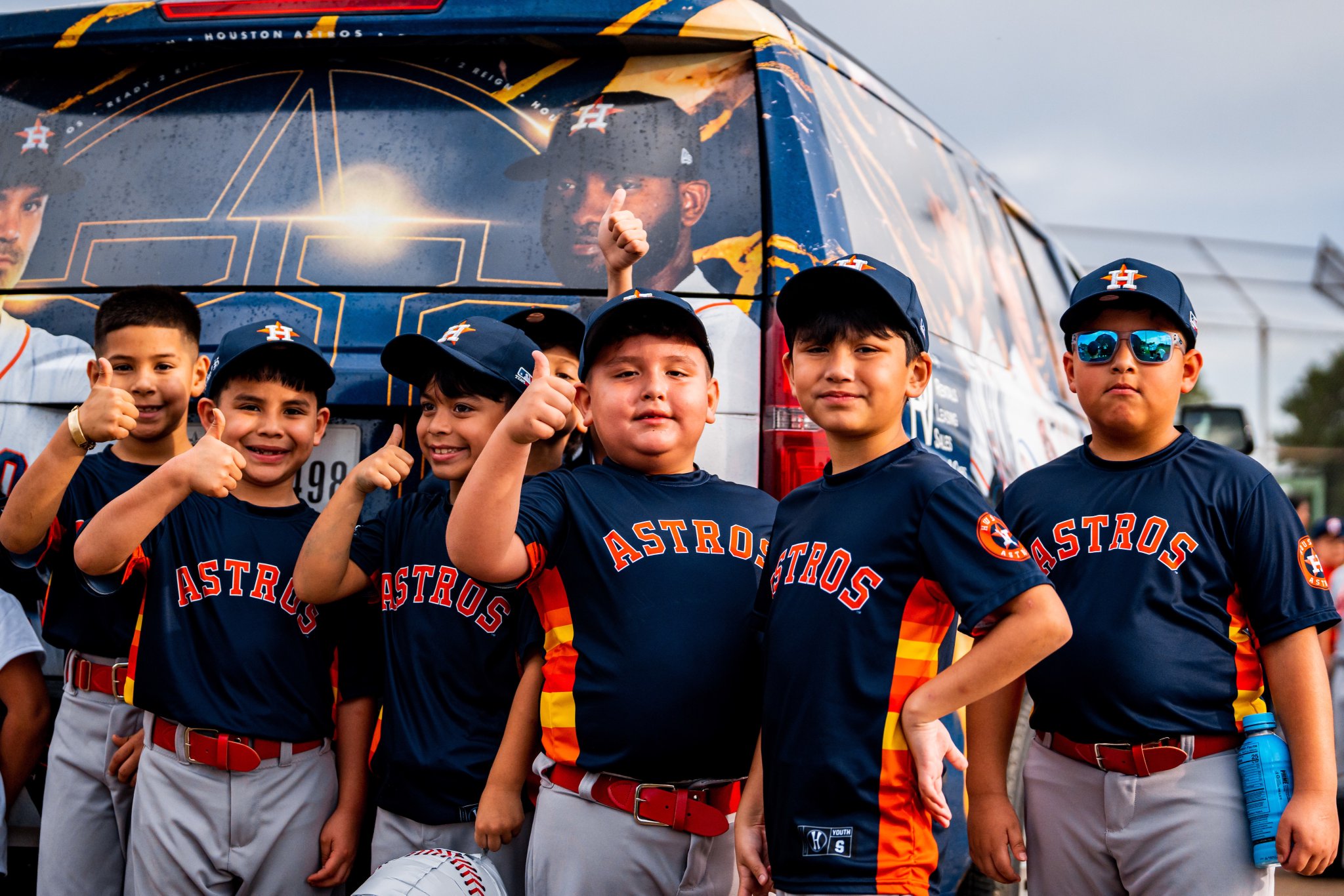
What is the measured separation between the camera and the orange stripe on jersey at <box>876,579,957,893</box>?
1957mm

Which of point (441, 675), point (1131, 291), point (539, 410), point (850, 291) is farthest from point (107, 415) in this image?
point (1131, 291)

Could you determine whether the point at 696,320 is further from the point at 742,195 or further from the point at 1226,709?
the point at 1226,709

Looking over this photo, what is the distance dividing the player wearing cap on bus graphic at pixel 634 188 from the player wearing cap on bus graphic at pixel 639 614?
0.18 m

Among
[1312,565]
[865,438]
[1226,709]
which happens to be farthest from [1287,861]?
[865,438]

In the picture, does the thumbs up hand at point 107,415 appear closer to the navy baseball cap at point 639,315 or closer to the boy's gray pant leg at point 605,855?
the navy baseball cap at point 639,315

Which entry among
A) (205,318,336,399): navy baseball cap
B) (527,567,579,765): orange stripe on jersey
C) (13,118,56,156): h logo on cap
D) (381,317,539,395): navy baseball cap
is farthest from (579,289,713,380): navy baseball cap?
(13,118,56,156): h logo on cap

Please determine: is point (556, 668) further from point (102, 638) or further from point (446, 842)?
point (102, 638)

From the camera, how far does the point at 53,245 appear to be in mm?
2959

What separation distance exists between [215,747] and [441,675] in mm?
550

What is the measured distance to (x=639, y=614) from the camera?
2.28 m

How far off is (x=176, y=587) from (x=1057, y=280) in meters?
4.61

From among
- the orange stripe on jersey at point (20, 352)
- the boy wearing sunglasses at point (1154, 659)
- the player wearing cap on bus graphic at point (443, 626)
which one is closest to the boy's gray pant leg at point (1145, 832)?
the boy wearing sunglasses at point (1154, 659)

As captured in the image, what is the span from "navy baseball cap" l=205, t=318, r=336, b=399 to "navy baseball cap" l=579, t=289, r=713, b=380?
0.65 meters

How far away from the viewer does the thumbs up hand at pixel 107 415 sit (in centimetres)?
239
